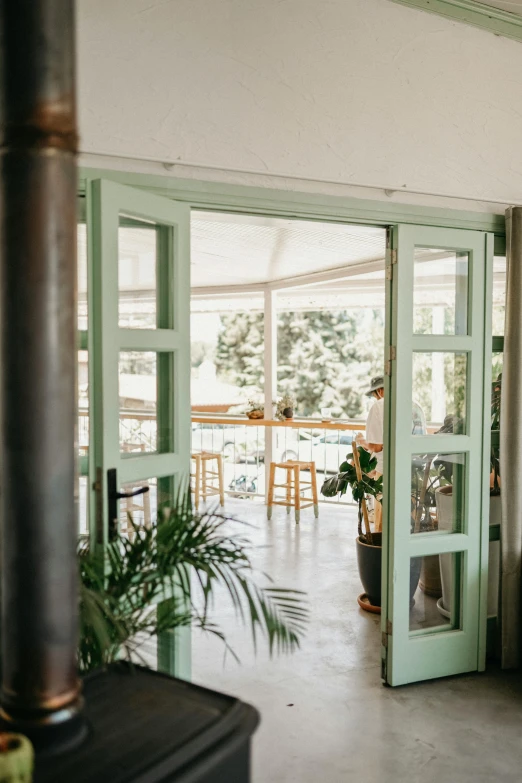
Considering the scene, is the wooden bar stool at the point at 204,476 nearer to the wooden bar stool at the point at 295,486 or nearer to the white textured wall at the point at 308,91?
the wooden bar stool at the point at 295,486

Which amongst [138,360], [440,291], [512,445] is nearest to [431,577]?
[512,445]

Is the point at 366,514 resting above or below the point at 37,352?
below

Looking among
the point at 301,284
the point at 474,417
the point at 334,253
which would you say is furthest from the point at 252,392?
the point at 474,417

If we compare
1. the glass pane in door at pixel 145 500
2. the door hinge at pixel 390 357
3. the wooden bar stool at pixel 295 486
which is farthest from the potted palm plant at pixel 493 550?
the wooden bar stool at pixel 295 486

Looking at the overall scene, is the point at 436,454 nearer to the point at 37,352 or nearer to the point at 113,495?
the point at 113,495

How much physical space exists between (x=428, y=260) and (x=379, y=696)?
7.03 ft

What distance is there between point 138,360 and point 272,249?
3.90 m

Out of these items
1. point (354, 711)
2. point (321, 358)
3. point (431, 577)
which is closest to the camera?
point (354, 711)

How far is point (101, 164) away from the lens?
9.29ft

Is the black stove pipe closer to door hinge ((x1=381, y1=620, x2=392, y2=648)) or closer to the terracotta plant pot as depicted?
door hinge ((x1=381, y1=620, x2=392, y2=648))

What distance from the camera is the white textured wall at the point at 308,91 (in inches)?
111

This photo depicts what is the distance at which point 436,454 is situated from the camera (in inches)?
144

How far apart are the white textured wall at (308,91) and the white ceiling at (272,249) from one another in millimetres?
1184

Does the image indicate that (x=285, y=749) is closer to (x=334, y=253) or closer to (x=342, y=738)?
(x=342, y=738)
